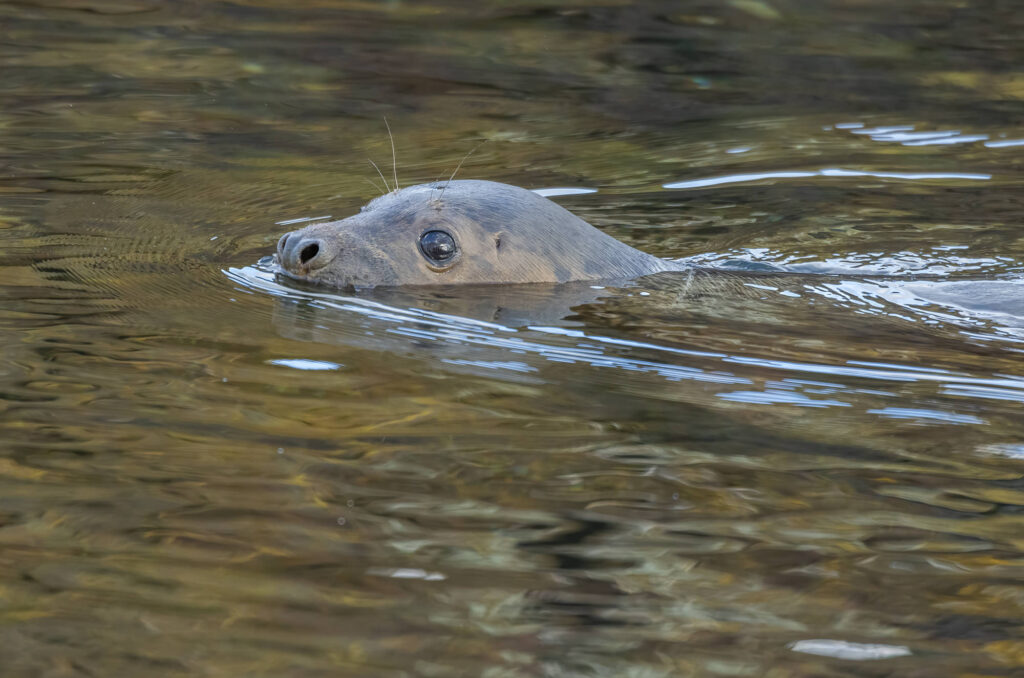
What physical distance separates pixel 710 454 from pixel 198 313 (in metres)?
1.95

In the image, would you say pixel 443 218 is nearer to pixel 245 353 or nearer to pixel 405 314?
pixel 405 314

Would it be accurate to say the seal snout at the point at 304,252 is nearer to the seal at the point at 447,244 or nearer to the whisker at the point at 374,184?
the seal at the point at 447,244

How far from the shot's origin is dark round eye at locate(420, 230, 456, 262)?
202 inches

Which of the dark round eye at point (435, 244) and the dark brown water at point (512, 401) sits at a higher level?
the dark round eye at point (435, 244)

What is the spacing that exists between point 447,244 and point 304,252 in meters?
0.52

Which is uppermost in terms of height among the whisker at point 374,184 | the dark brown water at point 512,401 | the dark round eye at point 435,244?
the whisker at point 374,184

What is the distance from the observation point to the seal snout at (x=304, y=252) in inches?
199

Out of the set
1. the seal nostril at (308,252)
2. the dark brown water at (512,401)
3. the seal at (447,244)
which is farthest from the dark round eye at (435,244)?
the seal nostril at (308,252)

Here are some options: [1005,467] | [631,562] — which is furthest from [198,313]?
[1005,467]

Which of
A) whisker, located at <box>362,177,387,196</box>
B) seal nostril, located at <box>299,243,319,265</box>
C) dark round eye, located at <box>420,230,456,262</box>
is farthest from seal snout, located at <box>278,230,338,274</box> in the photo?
whisker, located at <box>362,177,387,196</box>

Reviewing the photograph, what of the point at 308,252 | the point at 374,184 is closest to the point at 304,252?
the point at 308,252

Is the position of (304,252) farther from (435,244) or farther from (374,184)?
(374,184)

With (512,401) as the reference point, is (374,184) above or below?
above

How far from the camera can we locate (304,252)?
511cm
